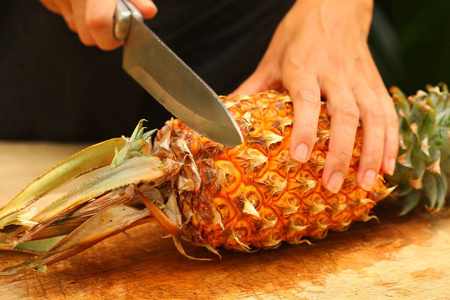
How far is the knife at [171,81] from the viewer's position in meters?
1.18

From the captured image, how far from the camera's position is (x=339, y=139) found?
132 centimetres

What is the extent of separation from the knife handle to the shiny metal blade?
0.05 ft

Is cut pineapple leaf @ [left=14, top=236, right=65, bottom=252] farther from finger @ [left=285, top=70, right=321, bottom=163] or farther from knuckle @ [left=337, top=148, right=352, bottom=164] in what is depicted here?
knuckle @ [left=337, top=148, right=352, bottom=164]

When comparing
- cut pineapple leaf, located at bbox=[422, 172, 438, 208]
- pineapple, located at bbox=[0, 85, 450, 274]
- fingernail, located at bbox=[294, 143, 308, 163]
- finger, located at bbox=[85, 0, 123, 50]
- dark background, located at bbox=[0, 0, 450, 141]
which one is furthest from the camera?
dark background, located at bbox=[0, 0, 450, 141]

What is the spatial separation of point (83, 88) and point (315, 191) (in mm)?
1362

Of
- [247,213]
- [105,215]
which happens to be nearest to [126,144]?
[105,215]

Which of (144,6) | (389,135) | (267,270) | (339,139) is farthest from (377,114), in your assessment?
(144,6)

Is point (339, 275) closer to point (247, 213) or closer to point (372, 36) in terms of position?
point (247, 213)

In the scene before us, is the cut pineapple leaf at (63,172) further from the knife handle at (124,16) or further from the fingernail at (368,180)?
the fingernail at (368,180)

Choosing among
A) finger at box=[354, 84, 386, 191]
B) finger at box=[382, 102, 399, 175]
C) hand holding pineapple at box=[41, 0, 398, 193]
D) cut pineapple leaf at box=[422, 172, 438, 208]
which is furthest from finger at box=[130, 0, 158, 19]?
cut pineapple leaf at box=[422, 172, 438, 208]

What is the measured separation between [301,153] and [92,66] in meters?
1.29

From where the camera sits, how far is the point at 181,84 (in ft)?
4.24

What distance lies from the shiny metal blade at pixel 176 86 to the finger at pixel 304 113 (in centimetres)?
20

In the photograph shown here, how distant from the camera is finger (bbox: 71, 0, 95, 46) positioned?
1.52 metres
